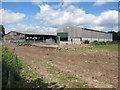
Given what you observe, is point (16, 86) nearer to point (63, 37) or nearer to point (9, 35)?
point (63, 37)

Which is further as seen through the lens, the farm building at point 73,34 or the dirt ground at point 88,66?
the farm building at point 73,34

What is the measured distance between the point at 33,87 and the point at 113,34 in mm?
61103

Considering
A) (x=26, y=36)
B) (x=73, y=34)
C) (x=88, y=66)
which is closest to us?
(x=88, y=66)

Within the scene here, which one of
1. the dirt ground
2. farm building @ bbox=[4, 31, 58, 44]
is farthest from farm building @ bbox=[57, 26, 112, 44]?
the dirt ground

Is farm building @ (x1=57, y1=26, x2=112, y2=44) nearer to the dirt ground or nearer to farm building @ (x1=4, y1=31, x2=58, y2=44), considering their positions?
farm building @ (x1=4, y1=31, x2=58, y2=44)

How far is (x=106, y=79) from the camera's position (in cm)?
428

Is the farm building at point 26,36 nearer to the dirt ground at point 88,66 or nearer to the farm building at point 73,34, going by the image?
the farm building at point 73,34

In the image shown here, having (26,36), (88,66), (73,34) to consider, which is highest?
(73,34)

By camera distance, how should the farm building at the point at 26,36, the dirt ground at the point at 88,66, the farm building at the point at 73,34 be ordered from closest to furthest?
the dirt ground at the point at 88,66, the farm building at the point at 26,36, the farm building at the point at 73,34

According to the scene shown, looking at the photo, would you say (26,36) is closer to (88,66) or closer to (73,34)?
(73,34)

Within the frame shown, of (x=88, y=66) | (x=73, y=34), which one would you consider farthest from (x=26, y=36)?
(x=88, y=66)

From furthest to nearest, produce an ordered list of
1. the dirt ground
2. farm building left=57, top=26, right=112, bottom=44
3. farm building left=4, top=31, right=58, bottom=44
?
farm building left=57, top=26, right=112, bottom=44, farm building left=4, top=31, right=58, bottom=44, the dirt ground

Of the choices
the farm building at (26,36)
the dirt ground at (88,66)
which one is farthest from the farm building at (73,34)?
the dirt ground at (88,66)

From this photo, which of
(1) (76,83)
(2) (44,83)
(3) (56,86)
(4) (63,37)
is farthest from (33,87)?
(4) (63,37)
